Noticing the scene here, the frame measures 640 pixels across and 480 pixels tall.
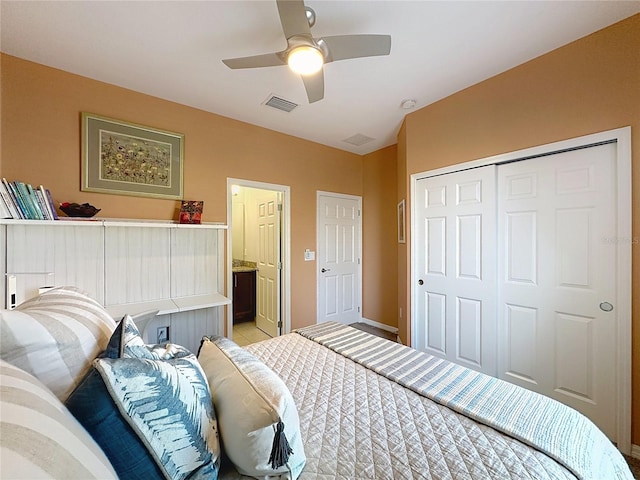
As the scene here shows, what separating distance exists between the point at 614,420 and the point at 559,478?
1650mm

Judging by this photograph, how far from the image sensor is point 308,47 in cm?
153

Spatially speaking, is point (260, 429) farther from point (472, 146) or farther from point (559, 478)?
point (472, 146)

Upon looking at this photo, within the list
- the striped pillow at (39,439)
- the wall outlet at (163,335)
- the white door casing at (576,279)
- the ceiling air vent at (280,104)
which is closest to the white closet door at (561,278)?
the white door casing at (576,279)

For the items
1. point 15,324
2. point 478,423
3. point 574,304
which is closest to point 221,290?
point 15,324

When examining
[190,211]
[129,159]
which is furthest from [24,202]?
[190,211]

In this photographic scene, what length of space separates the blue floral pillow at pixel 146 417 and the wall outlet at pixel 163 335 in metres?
1.81

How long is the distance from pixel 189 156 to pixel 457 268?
291cm

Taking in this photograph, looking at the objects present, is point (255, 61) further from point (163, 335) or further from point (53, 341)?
point (163, 335)

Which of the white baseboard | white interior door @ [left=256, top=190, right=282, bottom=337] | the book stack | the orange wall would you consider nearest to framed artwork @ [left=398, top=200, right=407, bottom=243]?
the orange wall

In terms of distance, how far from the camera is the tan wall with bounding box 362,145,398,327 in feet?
12.9

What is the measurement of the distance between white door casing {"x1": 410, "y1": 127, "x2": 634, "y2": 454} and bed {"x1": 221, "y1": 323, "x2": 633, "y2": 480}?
1.11 m

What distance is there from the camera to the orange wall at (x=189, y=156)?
2.11 m

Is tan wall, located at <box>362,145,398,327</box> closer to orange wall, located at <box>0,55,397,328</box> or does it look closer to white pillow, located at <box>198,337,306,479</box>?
orange wall, located at <box>0,55,397,328</box>

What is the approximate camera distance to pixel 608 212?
1815 millimetres
